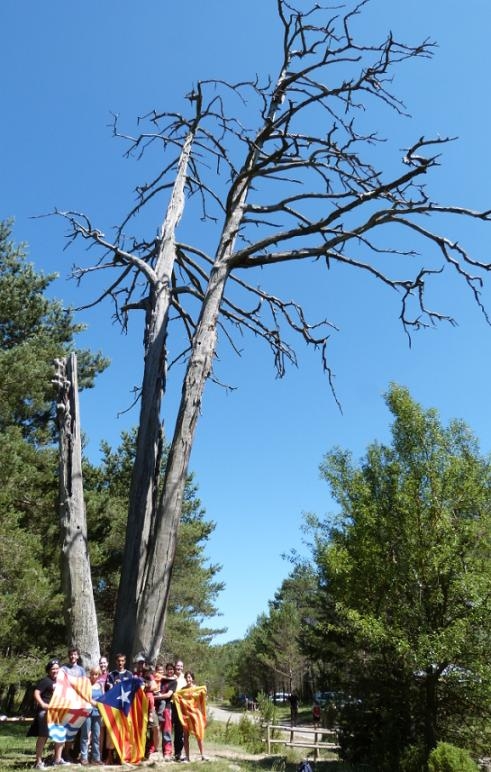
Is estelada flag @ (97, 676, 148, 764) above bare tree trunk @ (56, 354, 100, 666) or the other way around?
the other way around

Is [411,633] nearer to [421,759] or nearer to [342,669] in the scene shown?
[421,759]

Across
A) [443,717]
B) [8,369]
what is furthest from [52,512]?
[443,717]

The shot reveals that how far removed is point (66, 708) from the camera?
6.75 metres

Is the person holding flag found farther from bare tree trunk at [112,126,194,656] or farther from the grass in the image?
bare tree trunk at [112,126,194,656]

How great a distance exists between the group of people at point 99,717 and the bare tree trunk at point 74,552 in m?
0.22

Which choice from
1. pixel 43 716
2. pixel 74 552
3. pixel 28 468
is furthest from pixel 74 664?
pixel 28 468

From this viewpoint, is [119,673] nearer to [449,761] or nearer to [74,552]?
[74,552]

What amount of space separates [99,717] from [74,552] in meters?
2.62

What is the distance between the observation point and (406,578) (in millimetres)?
11680

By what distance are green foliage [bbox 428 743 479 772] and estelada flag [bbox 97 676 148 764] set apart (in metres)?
5.76

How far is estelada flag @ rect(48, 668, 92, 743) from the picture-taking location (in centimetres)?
664

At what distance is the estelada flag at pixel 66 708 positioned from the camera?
664 centimetres

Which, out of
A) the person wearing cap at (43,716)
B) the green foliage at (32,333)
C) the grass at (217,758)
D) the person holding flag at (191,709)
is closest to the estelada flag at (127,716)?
the grass at (217,758)

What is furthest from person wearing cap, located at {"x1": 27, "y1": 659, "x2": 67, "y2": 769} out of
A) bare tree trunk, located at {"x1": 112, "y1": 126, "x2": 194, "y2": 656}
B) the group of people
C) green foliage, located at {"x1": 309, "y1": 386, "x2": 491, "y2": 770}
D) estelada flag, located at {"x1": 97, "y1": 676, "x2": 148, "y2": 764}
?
green foliage, located at {"x1": 309, "y1": 386, "x2": 491, "y2": 770}
